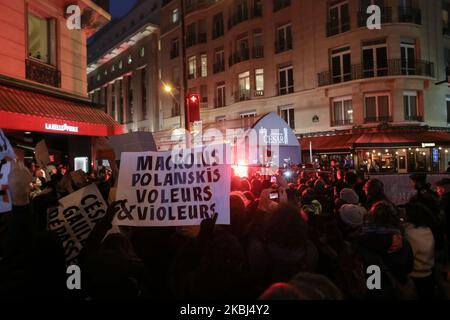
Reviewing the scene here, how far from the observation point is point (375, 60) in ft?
83.4

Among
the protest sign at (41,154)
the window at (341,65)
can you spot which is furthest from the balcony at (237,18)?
the protest sign at (41,154)

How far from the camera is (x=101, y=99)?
192 ft

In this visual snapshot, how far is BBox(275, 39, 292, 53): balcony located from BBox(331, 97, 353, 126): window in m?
5.87

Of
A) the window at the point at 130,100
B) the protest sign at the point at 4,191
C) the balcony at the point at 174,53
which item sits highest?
the balcony at the point at 174,53

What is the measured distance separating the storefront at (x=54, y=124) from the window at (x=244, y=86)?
20.2m

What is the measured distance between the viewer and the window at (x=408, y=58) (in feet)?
82.5

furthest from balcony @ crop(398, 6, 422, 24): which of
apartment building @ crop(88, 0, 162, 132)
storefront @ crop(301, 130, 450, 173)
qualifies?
apartment building @ crop(88, 0, 162, 132)

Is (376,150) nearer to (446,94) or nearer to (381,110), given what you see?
(381,110)

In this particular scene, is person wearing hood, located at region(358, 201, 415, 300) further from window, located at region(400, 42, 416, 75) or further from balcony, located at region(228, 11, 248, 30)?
balcony, located at region(228, 11, 248, 30)

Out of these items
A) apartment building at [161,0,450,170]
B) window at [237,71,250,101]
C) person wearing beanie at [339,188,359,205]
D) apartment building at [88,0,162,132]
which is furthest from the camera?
apartment building at [88,0,162,132]

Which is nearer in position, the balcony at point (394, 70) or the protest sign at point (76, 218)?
the protest sign at point (76, 218)

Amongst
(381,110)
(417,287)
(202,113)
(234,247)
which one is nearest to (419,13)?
(381,110)

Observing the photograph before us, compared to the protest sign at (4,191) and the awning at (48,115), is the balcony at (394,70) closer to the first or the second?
the awning at (48,115)

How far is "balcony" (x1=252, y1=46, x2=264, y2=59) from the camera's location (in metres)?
31.7
